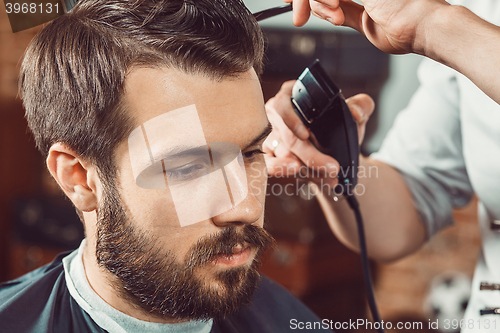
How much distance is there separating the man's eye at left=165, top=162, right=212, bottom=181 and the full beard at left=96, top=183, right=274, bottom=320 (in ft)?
0.27

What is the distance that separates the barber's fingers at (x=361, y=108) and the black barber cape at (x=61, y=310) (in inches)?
15.3

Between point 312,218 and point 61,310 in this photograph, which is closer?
point 61,310

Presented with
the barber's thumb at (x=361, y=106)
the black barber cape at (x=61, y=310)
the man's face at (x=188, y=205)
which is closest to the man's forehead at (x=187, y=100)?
the man's face at (x=188, y=205)

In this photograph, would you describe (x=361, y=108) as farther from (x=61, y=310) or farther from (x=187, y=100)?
(x=61, y=310)

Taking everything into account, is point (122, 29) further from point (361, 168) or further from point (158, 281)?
point (361, 168)

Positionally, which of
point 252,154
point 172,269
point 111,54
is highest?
point 111,54

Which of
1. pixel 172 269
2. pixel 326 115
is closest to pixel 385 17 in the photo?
pixel 326 115

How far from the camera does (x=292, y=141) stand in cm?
71

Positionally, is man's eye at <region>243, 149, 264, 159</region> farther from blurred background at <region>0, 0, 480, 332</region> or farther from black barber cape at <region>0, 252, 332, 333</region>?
black barber cape at <region>0, 252, 332, 333</region>

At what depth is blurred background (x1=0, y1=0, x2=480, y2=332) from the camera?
2.37ft

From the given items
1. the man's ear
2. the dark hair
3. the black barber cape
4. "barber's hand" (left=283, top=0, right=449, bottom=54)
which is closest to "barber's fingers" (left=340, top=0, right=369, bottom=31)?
"barber's hand" (left=283, top=0, right=449, bottom=54)

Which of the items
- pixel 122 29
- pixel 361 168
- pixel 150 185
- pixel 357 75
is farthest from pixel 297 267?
pixel 122 29

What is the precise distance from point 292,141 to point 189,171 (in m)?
0.22

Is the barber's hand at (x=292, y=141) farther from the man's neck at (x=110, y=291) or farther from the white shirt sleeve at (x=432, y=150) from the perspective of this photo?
the man's neck at (x=110, y=291)
